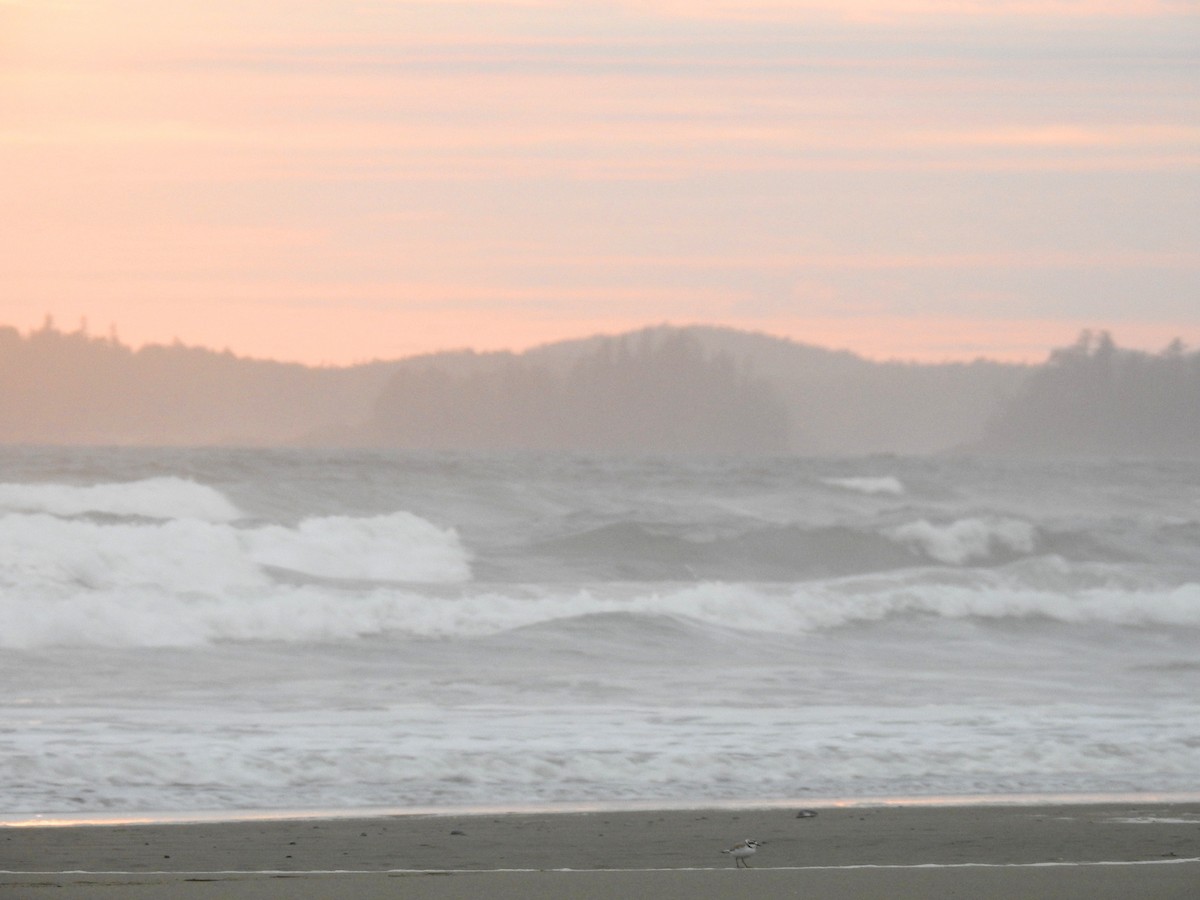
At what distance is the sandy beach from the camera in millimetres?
4945

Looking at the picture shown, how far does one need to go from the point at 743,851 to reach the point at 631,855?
42 centimetres

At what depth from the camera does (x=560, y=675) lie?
11391mm

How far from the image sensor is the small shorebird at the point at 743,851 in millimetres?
5379

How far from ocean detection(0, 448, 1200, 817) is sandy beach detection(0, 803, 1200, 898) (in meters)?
0.59

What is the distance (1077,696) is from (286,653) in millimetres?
6207

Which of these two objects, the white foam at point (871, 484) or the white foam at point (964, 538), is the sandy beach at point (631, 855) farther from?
the white foam at point (871, 484)

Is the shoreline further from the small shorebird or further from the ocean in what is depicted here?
the small shorebird

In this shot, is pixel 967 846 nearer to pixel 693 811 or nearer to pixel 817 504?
pixel 693 811

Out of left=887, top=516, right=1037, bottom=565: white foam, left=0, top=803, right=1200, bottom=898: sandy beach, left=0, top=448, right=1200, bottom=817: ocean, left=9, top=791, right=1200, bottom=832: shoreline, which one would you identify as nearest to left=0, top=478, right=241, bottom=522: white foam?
left=0, top=448, right=1200, bottom=817: ocean

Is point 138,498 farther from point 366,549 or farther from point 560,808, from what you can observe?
point 560,808

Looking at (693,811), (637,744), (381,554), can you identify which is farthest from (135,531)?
(693,811)

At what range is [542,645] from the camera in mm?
13016

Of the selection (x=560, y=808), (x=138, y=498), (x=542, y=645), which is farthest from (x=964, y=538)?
(x=560, y=808)

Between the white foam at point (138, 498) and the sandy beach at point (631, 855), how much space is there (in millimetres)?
17195
